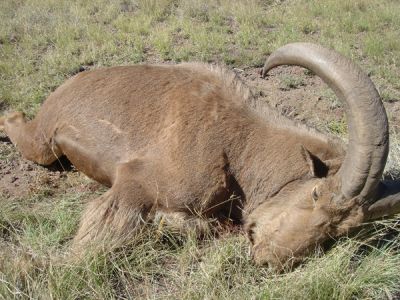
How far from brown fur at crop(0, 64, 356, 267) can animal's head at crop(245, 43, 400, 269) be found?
1 centimetres

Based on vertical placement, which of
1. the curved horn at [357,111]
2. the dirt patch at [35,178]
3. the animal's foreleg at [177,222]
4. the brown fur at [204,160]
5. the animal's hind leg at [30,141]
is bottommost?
the dirt patch at [35,178]

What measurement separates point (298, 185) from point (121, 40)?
5614 millimetres

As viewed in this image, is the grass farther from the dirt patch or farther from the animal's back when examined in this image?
the animal's back

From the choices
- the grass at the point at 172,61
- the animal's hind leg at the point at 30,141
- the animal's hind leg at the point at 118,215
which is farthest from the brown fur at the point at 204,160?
the animal's hind leg at the point at 30,141

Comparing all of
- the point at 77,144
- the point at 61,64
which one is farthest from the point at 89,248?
the point at 61,64

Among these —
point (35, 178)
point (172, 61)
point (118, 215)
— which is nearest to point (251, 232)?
point (118, 215)

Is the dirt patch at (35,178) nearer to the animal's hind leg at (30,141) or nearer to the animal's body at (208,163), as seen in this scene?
the animal's hind leg at (30,141)

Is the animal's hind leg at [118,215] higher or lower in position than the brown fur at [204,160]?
lower

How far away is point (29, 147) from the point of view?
222 inches

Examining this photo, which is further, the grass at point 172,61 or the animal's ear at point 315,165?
the animal's ear at point 315,165

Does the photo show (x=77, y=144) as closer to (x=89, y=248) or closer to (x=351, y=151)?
(x=89, y=248)

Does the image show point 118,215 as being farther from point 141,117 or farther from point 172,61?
point 172,61

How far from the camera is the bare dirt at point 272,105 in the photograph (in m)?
5.47

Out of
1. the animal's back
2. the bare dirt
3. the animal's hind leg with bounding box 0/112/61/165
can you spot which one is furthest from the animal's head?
the animal's hind leg with bounding box 0/112/61/165
